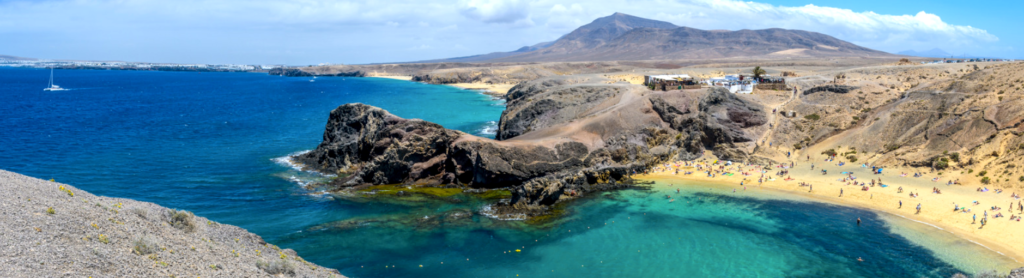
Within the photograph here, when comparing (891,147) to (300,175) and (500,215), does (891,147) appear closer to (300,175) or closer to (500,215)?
(500,215)

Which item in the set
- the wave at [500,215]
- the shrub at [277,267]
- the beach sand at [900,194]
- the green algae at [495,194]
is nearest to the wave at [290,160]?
the green algae at [495,194]

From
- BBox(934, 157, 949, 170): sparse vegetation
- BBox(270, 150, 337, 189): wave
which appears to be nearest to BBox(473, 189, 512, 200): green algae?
BBox(270, 150, 337, 189): wave

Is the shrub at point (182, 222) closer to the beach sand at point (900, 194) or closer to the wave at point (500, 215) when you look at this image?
the wave at point (500, 215)

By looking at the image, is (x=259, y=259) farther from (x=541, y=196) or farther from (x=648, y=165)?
(x=648, y=165)

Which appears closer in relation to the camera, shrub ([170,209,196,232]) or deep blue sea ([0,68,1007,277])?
shrub ([170,209,196,232])

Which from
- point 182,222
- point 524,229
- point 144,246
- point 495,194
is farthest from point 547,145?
point 144,246

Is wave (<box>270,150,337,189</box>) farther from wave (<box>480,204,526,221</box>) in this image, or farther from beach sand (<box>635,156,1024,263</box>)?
beach sand (<box>635,156,1024,263</box>)
